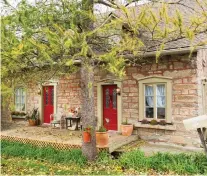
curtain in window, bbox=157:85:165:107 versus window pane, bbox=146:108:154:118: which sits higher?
curtain in window, bbox=157:85:165:107

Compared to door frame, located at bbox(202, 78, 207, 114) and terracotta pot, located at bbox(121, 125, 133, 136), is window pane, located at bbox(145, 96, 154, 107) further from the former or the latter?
door frame, located at bbox(202, 78, 207, 114)

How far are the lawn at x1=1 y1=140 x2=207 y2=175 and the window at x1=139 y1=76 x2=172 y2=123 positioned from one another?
2279 millimetres

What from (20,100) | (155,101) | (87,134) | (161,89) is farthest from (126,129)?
(20,100)

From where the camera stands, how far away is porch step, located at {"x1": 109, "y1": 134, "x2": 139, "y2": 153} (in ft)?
28.7

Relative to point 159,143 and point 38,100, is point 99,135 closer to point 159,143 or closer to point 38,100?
point 159,143

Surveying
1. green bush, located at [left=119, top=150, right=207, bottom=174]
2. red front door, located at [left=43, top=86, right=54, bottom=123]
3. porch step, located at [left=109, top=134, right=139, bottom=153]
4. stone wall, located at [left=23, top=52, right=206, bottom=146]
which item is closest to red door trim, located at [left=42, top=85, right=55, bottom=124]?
red front door, located at [left=43, top=86, right=54, bottom=123]

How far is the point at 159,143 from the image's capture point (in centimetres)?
960

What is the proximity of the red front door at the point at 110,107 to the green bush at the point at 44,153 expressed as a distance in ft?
9.28

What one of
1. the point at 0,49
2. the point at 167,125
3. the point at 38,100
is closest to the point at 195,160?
the point at 167,125

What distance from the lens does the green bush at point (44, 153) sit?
8328 millimetres

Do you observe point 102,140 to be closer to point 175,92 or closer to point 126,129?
point 126,129

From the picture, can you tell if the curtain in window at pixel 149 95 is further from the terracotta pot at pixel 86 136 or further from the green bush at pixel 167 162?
the terracotta pot at pixel 86 136

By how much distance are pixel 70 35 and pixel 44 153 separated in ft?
17.4

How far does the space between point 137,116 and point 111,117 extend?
1410mm
